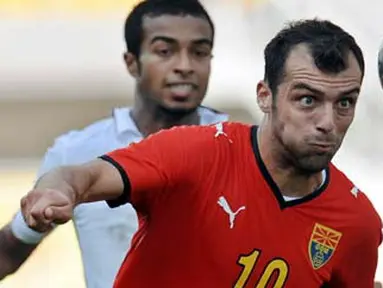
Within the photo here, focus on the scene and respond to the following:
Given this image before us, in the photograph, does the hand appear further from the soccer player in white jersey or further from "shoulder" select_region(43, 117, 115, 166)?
"shoulder" select_region(43, 117, 115, 166)

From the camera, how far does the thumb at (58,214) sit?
112 inches

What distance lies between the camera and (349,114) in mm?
3473

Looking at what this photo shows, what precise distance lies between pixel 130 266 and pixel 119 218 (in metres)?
0.87

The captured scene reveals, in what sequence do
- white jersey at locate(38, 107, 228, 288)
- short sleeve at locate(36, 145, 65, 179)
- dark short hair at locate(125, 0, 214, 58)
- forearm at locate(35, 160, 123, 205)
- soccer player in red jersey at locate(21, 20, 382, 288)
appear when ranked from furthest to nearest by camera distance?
dark short hair at locate(125, 0, 214, 58) < short sleeve at locate(36, 145, 65, 179) < white jersey at locate(38, 107, 228, 288) < soccer player in red jersey at locate(21, 20, 382, 288) < forearm at locate(35, 160, 123, 205)

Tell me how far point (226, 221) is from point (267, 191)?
136 millimetres

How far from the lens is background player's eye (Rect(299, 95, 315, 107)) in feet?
11.4

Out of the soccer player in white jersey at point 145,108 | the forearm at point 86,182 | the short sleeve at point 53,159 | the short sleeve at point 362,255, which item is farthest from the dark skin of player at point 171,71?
the forearm at point 86,182

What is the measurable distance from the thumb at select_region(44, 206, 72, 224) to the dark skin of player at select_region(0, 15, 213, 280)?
164cm

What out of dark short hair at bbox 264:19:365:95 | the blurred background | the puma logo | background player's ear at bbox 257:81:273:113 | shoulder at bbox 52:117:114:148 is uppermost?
dark short hair at bbox 264:19:365:95

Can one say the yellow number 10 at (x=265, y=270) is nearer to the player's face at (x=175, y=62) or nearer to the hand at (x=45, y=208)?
the hand at (x=45, y=208)

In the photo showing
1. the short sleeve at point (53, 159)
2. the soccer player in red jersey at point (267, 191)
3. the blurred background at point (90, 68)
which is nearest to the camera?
the soccer player in red jersey at point (267, 191)

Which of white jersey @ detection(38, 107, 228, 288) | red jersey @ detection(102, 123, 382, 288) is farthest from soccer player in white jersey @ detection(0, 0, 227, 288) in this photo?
red jersey @ detection(102, 123, 382, 288)

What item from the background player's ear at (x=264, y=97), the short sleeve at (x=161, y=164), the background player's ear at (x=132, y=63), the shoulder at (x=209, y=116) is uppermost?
the background player's ear at (x=264, y=97)

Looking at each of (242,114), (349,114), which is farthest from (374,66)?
(349,114)
